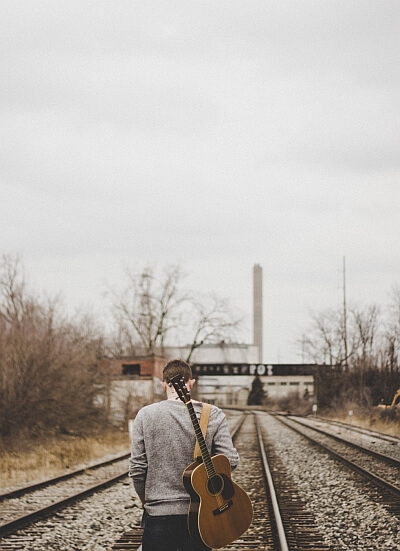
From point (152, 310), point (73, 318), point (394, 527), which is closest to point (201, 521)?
point (394, 527)

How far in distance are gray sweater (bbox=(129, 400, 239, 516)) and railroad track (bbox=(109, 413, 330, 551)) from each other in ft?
15.0

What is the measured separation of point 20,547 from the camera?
9188 mm

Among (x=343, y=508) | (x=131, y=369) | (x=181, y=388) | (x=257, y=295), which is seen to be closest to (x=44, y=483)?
(x=343, y=508)

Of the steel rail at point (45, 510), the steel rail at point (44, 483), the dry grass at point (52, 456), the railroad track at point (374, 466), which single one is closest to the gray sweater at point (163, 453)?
the steel rail at point (45, 510)

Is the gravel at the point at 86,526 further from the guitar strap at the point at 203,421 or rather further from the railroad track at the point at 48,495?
the guitar strap at the point at 203,421

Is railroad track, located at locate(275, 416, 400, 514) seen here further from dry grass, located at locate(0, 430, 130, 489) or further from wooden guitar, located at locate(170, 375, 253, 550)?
wooden guitar, located at locate(170, 375, 253, 550)

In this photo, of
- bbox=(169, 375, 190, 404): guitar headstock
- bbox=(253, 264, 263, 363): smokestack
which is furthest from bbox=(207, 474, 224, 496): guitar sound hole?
bbox=(253, 264, 263, 363): smokestack

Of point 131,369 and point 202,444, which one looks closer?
point 202,444

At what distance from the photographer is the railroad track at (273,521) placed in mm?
9211

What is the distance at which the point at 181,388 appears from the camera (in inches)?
173

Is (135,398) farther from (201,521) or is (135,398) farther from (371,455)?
(201,521)

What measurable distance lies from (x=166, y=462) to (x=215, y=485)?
11.5 inches

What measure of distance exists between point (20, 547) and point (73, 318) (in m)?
28.3

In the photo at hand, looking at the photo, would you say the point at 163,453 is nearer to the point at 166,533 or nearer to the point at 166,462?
the point at 166,462
